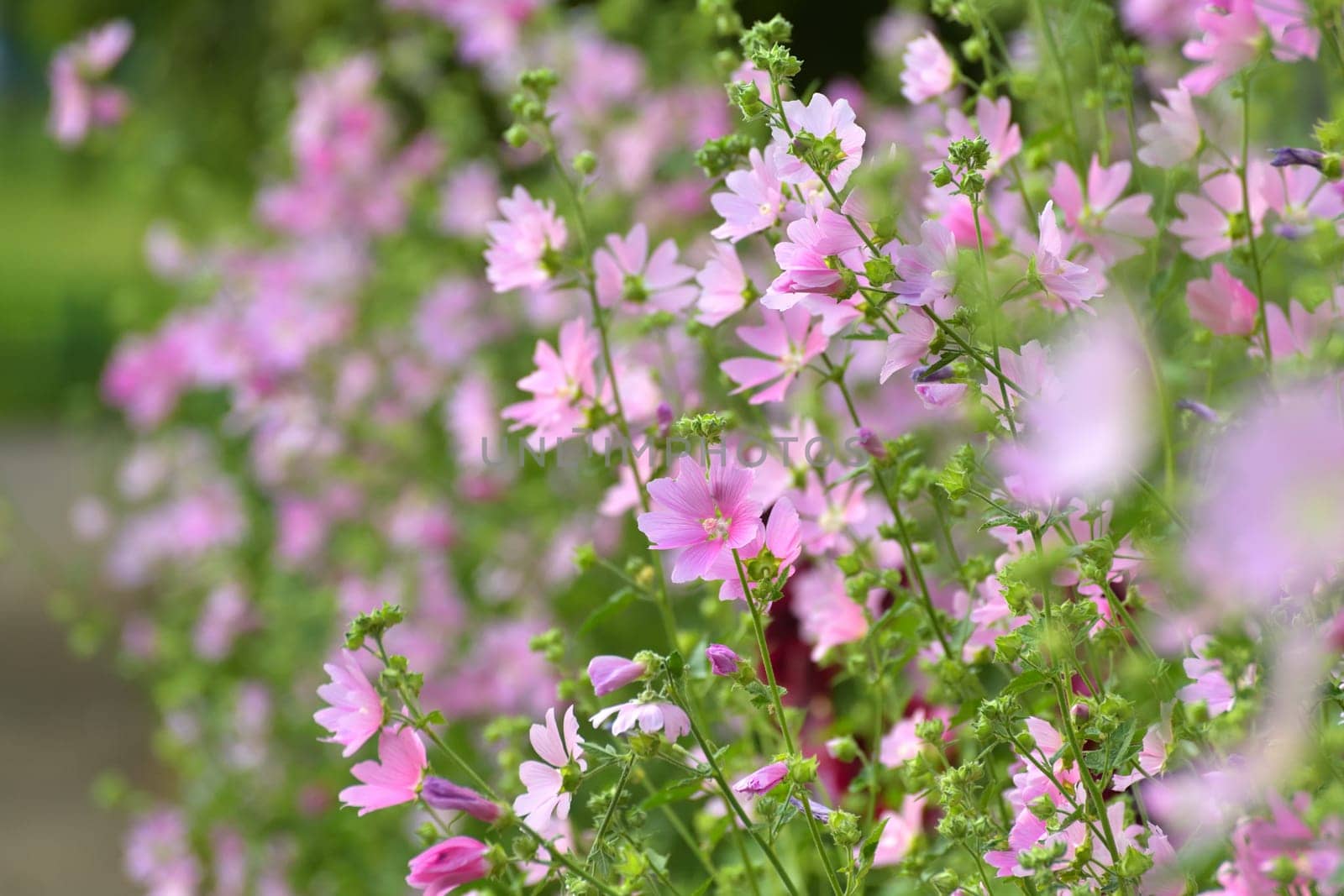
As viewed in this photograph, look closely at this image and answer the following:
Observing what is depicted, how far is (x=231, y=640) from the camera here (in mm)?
2223

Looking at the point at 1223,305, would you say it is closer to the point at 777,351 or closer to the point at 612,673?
the point at 777,351

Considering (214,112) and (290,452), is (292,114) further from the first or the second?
(214,112)

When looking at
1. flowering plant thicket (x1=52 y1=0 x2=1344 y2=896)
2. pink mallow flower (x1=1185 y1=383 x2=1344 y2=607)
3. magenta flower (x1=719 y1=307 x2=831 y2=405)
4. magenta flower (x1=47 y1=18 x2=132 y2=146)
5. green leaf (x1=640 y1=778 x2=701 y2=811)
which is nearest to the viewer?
pink mallow flower (x1=1185 y1=383 x2=1344 y2=607)

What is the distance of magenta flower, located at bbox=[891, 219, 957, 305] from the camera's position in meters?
0.59

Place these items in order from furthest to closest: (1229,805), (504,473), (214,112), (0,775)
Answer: (214,112) < (0,775) < (504,473) < (1229,805)

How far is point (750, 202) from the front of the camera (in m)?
0.71

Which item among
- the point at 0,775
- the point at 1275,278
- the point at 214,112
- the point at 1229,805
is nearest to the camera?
the point at 1229,805

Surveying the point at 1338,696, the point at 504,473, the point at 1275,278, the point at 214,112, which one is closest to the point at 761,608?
the point at 1338,696

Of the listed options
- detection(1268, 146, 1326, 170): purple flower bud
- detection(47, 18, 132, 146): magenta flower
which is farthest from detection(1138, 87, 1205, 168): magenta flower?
detection(47, 18, 132, 146): magenta flower

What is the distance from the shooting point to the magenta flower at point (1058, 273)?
1.93ft

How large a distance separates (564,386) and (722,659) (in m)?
0.28

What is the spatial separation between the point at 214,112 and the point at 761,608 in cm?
373

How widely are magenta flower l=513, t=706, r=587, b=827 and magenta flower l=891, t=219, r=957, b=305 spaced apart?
0.25m

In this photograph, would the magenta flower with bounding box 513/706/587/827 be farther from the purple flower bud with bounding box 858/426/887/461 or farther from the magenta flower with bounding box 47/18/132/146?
the magenta flower with bounding box 47/18/132/146
